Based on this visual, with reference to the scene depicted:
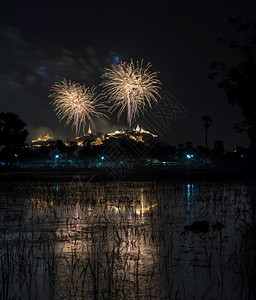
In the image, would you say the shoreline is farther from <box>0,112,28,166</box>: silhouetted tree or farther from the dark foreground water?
the dark foreground water

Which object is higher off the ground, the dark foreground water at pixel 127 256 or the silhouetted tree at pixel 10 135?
the silhouetted tree at pixel 10 135

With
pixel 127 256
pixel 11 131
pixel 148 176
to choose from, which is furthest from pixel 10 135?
pixel 127 256

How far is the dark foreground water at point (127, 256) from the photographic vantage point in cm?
802

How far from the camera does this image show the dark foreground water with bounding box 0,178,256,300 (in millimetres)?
8023

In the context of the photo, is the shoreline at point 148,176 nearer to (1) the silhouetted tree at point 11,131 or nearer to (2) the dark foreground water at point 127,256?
(1) the silhouetted tree at point 11,131

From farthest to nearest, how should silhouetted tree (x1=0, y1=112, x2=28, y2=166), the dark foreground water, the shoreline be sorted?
silhouetted tree (x1=0, y1=112, x2=28, y2=166) < the shoreline < the dark foreground water

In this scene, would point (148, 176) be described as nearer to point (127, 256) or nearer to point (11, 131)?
point (11, 131)

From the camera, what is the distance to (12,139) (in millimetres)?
79375

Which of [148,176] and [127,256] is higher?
[148,176]

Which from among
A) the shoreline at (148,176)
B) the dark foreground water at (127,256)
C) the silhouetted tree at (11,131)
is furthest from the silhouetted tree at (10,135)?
the dark foreground water at (127,256)

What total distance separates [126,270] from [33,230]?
616 centimetres

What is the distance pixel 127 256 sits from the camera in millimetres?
10438

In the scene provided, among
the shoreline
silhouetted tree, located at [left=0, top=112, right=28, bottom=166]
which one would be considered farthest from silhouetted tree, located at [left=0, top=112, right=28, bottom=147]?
the shoreline

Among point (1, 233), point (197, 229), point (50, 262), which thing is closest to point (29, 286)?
point (50, 262)
